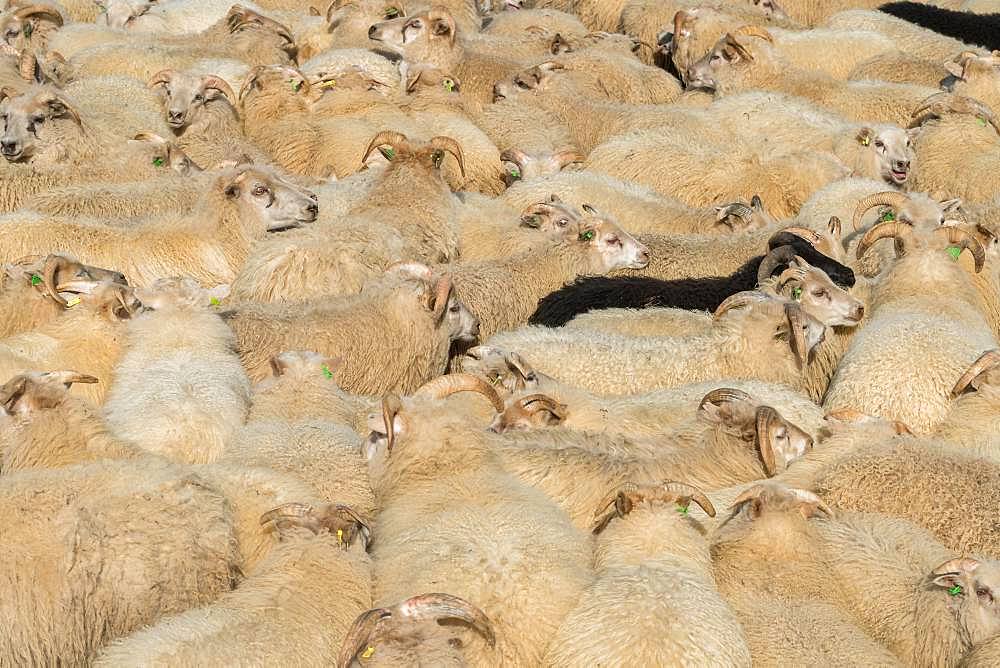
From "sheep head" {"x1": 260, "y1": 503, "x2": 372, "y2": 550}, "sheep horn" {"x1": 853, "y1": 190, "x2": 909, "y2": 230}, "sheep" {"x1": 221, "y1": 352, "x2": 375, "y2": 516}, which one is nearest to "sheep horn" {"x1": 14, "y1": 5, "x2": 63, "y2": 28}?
"sheep" {"x1": 221, "y1": 352, "x2": 375, "y2": 516}

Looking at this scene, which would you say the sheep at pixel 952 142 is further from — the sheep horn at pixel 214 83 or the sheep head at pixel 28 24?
the sheep head at pixel 28 24

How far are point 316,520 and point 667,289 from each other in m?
3.73

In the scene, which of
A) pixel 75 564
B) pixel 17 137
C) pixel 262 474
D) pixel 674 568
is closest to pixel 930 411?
pixel 674 568

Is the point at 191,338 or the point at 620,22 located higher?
the point at 191,338

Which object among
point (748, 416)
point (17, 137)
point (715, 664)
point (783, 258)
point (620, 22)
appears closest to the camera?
point (715, 664)

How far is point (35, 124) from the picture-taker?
1016 cm

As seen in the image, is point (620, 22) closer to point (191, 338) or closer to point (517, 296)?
point (517, 296)

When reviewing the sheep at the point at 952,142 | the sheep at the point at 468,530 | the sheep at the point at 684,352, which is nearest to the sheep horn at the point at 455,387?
the sheep at the point at 468,530

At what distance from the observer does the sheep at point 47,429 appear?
264 inches

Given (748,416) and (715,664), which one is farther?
(748,416)

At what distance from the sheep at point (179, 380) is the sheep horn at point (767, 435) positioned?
246 cm

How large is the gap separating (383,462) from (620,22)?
8.58 metres

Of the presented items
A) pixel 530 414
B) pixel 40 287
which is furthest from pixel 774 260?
pixel 40 287

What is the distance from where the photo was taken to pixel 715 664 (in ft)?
18.1
